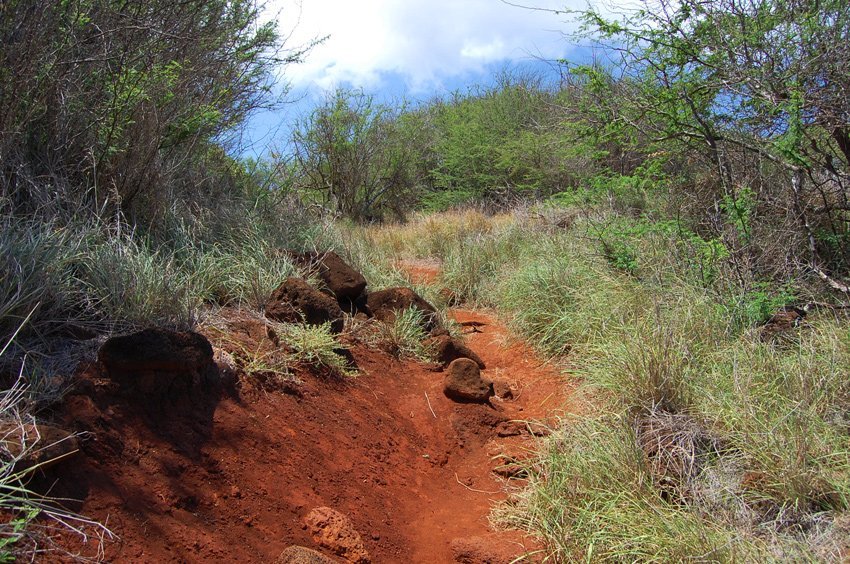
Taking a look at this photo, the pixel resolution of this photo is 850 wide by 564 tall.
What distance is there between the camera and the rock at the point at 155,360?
3494 millimetres

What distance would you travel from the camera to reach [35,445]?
2715 millimetres

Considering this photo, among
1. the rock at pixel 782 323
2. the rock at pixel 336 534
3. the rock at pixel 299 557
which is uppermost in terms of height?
the rock at pixel 782 323

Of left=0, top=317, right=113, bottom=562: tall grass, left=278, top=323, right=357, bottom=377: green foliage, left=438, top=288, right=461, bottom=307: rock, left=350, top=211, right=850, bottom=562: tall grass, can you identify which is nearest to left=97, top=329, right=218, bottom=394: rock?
left=0, top=317, right=113, bottom=562: tall grass

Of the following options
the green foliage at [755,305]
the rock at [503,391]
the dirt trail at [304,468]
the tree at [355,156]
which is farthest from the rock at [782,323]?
the tree at [355,156]

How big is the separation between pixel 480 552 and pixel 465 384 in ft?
6.77

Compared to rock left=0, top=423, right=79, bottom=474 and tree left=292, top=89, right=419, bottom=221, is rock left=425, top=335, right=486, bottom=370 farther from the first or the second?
tree left=292, top=89, right=419, bottom=221

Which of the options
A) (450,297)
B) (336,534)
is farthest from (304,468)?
(450,297)

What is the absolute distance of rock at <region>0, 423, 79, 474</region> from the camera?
2648 millimetres

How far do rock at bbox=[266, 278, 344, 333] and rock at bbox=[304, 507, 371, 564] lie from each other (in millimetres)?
2160

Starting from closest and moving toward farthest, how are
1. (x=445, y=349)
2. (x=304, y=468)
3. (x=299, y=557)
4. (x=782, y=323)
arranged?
(x=299, y=557) → (x=304, y=468) → (x=782, y=323) → (x=445, y=349)

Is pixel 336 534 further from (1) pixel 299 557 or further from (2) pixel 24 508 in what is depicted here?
(2) pixel 24 508

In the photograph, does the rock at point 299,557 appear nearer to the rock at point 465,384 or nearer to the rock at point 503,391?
the rock at point 465,384

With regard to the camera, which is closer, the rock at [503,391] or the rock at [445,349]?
the rock at [503,391]

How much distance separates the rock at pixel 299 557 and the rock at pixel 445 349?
3.42 metres
